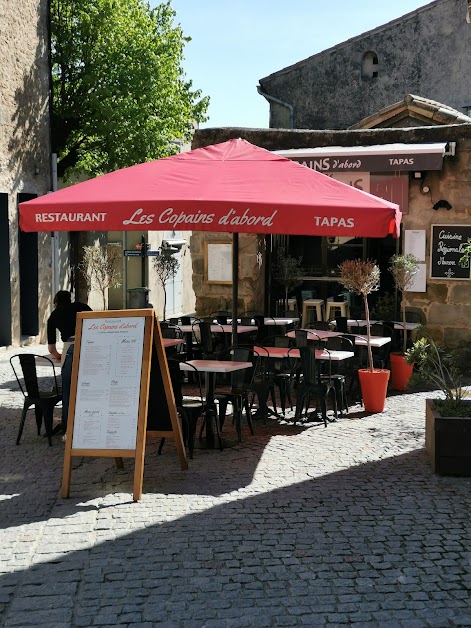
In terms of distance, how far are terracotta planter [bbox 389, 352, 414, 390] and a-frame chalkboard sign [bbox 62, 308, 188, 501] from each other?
16.7ft

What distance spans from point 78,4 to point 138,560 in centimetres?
1763

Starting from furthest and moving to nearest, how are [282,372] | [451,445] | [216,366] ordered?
[282,372] < [216,366] < [451,445]

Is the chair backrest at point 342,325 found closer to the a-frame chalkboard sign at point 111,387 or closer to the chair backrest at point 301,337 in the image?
the chair backrest at point 301,337

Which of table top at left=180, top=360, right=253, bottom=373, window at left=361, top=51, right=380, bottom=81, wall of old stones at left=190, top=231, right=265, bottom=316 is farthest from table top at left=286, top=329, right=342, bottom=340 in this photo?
window at left=361, top=51, right=380, bottom=81

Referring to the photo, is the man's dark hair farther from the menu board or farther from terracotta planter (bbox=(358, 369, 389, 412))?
terracotta planter (bbox=(358, 369, 389, 412))

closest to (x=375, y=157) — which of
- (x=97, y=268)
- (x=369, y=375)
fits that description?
(x=369, y=375)

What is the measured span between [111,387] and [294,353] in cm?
343

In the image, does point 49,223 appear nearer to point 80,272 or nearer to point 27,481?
point 27,481

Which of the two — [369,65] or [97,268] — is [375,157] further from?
[369,65]

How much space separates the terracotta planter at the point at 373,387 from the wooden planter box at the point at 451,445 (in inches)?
103

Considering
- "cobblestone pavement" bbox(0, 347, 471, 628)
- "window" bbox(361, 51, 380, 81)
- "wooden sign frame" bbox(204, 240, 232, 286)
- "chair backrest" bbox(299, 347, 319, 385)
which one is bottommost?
"cobblestone pavement" bbox(0, 347, 471, 628)

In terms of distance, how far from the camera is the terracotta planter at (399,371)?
1169cm

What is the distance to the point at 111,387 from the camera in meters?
7.07

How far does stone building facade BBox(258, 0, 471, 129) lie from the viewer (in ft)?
83.3
